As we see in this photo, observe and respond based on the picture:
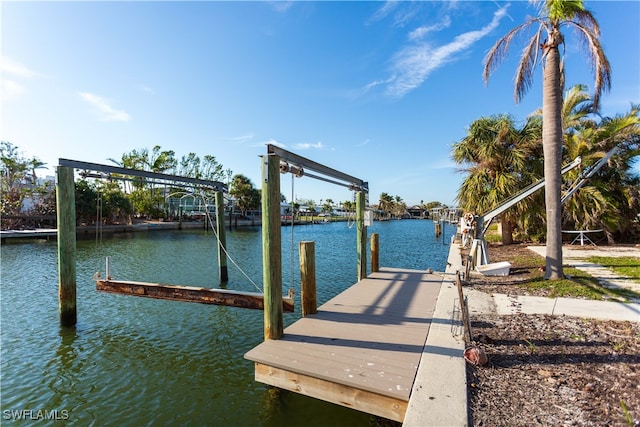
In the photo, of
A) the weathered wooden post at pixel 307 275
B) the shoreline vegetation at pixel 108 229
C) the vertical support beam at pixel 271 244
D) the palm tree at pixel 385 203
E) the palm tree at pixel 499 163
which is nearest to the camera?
the vertical support beam at pixel 271 244

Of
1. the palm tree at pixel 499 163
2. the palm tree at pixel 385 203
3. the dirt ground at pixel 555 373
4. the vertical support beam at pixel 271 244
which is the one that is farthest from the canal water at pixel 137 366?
the palm tree at pixel 385 203

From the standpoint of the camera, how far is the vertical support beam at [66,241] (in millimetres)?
6926

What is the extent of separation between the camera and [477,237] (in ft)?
34.8

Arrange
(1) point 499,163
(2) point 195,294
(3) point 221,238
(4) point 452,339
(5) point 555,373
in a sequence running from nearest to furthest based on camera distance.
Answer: (5) point 555,373 → (4) point 452,339 → (2) point 195,294 → (3) point 221,238 → (1) point 499,163

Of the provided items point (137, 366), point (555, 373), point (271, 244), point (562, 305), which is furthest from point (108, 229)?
point (555, 373)

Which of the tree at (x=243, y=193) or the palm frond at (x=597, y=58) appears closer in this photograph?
the palm frond at (x=597, y=58)

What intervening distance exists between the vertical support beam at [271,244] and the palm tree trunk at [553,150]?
7.24 meters

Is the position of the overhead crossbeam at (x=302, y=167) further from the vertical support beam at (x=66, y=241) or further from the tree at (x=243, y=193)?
the tree at (x=243, y=193)

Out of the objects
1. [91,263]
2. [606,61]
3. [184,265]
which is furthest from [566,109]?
[91,263]

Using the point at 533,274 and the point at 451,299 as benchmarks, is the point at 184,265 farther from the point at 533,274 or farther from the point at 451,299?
the point at 533,274

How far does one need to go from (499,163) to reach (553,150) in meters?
8.56

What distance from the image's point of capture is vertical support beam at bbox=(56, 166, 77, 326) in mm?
6926

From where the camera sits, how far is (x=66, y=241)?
23.3 feet

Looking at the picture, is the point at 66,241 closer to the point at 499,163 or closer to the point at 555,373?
the point at 555,373
